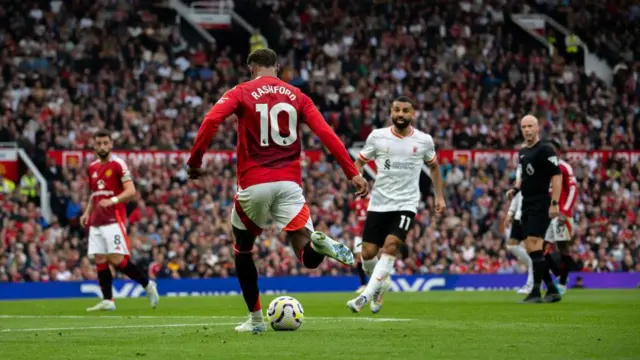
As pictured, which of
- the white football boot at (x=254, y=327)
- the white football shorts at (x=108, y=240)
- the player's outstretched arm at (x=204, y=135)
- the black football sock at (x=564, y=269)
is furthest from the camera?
the black football sock at (x=564, y=269)

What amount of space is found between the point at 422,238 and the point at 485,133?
19.9 feet

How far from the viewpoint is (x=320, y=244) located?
984 centimetres

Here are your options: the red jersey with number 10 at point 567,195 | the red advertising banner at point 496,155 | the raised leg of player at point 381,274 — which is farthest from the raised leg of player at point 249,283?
the red advertising banner at point 496,155

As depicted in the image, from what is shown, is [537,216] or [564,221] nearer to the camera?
[537,216]

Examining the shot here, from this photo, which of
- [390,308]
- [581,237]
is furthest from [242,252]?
[581,237]

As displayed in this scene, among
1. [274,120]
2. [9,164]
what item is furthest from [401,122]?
[9,164]

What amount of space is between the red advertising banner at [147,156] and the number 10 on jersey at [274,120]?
19608mm

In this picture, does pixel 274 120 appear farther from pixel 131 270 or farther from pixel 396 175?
pixel 131 270

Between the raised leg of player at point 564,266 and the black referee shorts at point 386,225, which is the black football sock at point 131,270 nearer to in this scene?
the black referee shorts at point 386,225

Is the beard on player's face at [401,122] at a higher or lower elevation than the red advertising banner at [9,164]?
higher

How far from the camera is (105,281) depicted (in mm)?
17875

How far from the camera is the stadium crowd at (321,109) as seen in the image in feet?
92.7

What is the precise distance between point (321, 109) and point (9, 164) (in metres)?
9.84

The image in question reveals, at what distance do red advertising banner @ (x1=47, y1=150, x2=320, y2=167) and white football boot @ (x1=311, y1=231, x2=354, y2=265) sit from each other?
20.2 m
